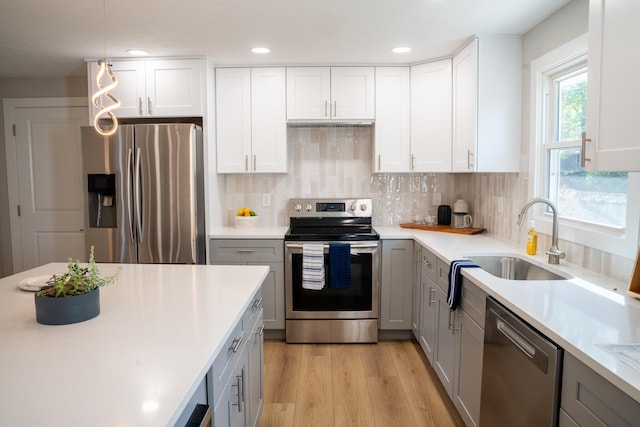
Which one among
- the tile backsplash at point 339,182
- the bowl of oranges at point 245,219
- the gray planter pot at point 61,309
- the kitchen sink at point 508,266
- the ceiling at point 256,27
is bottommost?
the kitchen sink at point 508,266

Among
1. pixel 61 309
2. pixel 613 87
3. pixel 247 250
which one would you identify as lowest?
pixel 247 250

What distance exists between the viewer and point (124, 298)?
1.66m

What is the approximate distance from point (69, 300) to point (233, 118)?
247cm

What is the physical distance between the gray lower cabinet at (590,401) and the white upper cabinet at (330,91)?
270 cm

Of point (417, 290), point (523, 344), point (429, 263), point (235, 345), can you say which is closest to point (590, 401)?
point (523, 344)

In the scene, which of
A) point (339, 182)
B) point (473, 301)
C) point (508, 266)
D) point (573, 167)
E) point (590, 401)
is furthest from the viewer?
point (339, 182)

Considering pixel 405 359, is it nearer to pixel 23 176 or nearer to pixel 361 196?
pixel 361 196

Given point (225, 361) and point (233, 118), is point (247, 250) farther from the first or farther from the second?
point (225, 361)

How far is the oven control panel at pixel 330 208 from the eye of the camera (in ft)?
12.4

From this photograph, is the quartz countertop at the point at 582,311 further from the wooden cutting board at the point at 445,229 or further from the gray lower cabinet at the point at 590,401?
the wooden cutting board at the point at 445,229

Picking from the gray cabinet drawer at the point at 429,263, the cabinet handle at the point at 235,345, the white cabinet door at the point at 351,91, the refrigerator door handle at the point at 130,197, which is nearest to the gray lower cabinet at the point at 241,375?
the cabinet handle at the point at 235,345

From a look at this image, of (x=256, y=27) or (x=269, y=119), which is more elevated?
(x=256, y=27)

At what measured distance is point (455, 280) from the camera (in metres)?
2.16

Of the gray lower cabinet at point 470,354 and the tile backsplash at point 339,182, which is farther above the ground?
the tile backsplash at point 339,182
